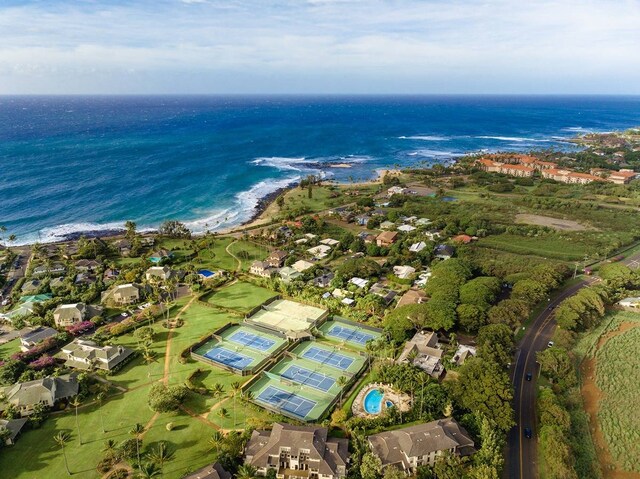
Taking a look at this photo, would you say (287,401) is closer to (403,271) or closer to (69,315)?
(69,315)

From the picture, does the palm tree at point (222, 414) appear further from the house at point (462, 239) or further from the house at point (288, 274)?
the house at point (462, 239)

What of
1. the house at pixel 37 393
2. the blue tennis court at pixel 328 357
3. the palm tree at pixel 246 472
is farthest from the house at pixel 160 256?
the palm tree at pixel 246 472

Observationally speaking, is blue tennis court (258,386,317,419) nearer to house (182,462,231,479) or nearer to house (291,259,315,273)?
house (182,462,231,479)

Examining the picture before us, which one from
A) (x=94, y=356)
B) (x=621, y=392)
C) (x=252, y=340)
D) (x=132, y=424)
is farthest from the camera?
(x=252, y=340)

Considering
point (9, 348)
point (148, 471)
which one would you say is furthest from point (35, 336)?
point (148, 471)

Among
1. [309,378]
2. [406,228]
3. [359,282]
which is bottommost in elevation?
[309,378]

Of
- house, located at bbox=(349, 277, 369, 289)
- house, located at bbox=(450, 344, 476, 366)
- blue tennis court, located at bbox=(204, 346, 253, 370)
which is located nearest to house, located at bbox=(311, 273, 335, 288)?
house, located at bbox=(349, 277, 369, 289)

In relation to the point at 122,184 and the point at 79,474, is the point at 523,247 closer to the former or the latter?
the point at 79,474
